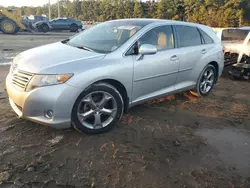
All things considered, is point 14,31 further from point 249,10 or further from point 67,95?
point 249,10

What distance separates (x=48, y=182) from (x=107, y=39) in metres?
2.31

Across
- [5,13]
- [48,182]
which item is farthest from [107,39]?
[5,13]

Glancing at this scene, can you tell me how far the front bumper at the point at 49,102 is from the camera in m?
2.96

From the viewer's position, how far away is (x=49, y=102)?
9.74ft

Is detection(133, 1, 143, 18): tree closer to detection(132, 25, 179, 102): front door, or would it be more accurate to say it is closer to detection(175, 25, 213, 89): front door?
detection(175, 25, 213, 89): front door

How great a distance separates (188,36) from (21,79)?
303cm

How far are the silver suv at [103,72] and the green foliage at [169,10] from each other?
28.2 metres

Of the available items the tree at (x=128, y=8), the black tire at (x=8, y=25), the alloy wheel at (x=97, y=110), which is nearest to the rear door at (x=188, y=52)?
the alloy wheel at (x=97, y=110)

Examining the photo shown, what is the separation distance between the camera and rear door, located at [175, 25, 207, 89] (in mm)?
4414

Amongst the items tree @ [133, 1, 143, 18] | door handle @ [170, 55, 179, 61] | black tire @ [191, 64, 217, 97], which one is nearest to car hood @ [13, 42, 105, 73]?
door handle @ [170, 55, 179, 61]

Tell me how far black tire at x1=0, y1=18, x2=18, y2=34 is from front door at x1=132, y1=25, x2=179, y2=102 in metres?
16.8

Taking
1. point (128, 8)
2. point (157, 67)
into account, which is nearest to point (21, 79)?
point (157, 67)

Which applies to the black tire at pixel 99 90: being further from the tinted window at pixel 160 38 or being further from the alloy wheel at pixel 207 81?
the alloy wheel at pixel 207 81

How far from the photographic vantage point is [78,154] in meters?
2.99
